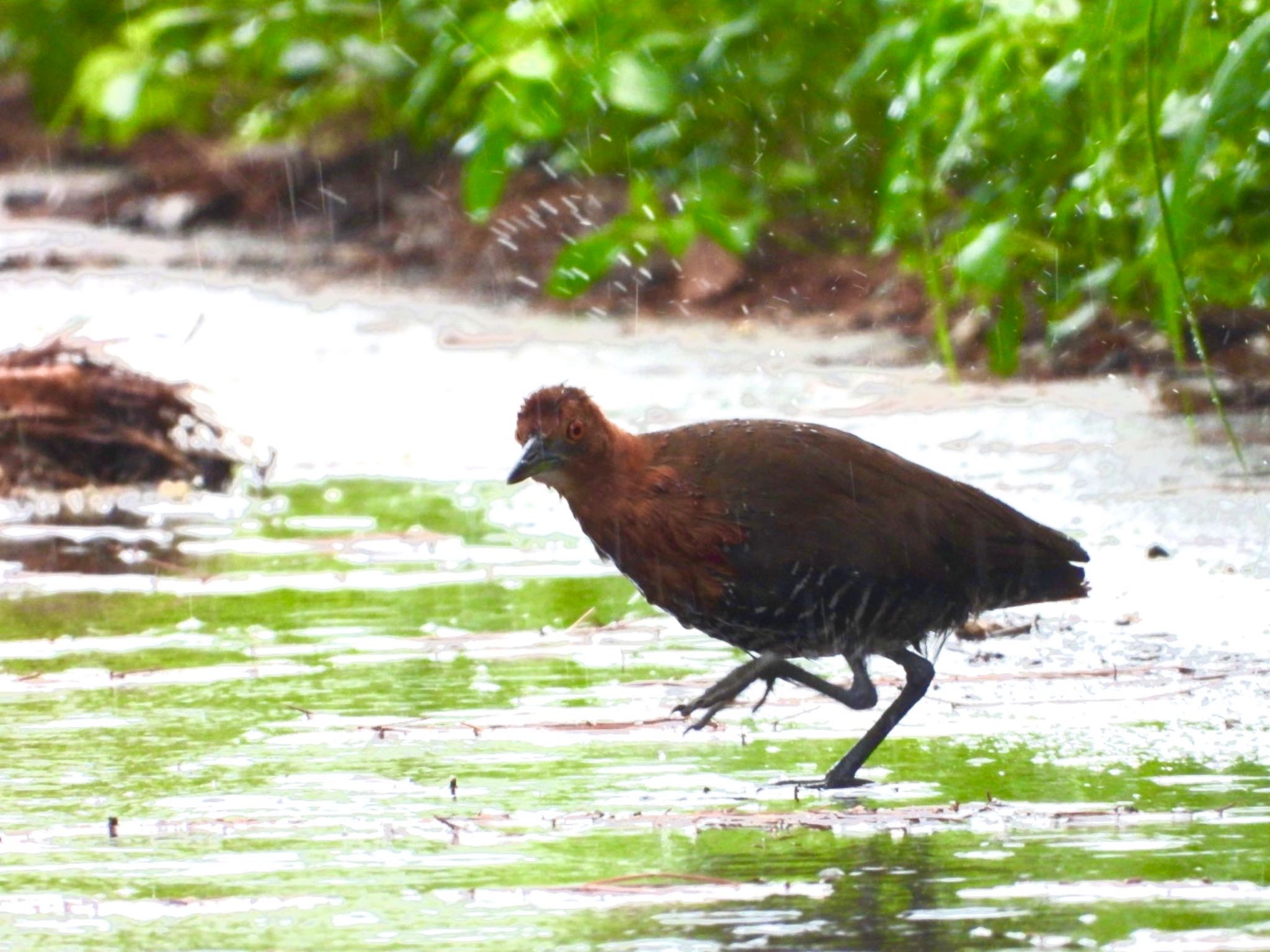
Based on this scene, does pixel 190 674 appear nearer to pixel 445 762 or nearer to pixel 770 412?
pixel 445 762

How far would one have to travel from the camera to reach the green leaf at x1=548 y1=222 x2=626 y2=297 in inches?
304

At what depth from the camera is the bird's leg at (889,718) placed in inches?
141

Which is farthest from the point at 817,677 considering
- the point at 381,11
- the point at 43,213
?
the point at 43,213

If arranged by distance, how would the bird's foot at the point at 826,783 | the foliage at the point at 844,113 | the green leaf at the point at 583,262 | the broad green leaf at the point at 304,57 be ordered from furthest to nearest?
the broad green leaf at the point at 304,57 → the green leaf at the point at 583,262 → the foliage at the point at 844,113 → the bird's foot at the point at 826,783

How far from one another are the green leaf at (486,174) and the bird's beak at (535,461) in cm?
412

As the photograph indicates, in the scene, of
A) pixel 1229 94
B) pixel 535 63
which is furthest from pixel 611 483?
pixel 535 63

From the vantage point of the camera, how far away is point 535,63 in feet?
26.5

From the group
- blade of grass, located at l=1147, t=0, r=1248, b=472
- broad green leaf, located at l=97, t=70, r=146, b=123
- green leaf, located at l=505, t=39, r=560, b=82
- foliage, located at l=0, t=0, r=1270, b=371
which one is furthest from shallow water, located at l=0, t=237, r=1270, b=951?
broad green leaf, located at l=97, t=70, r=146, b=123

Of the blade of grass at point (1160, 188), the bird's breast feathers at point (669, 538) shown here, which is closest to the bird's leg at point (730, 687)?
the bird's breast feathers at point (669, 538)

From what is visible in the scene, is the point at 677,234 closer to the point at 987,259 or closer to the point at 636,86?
the point at 636,86

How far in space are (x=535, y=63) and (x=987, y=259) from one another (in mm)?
2429

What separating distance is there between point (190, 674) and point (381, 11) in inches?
345

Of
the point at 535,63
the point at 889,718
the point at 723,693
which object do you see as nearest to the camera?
the point at 889,718

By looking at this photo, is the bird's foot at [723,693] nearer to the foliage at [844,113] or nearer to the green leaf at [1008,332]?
the foliage at [844,113]
